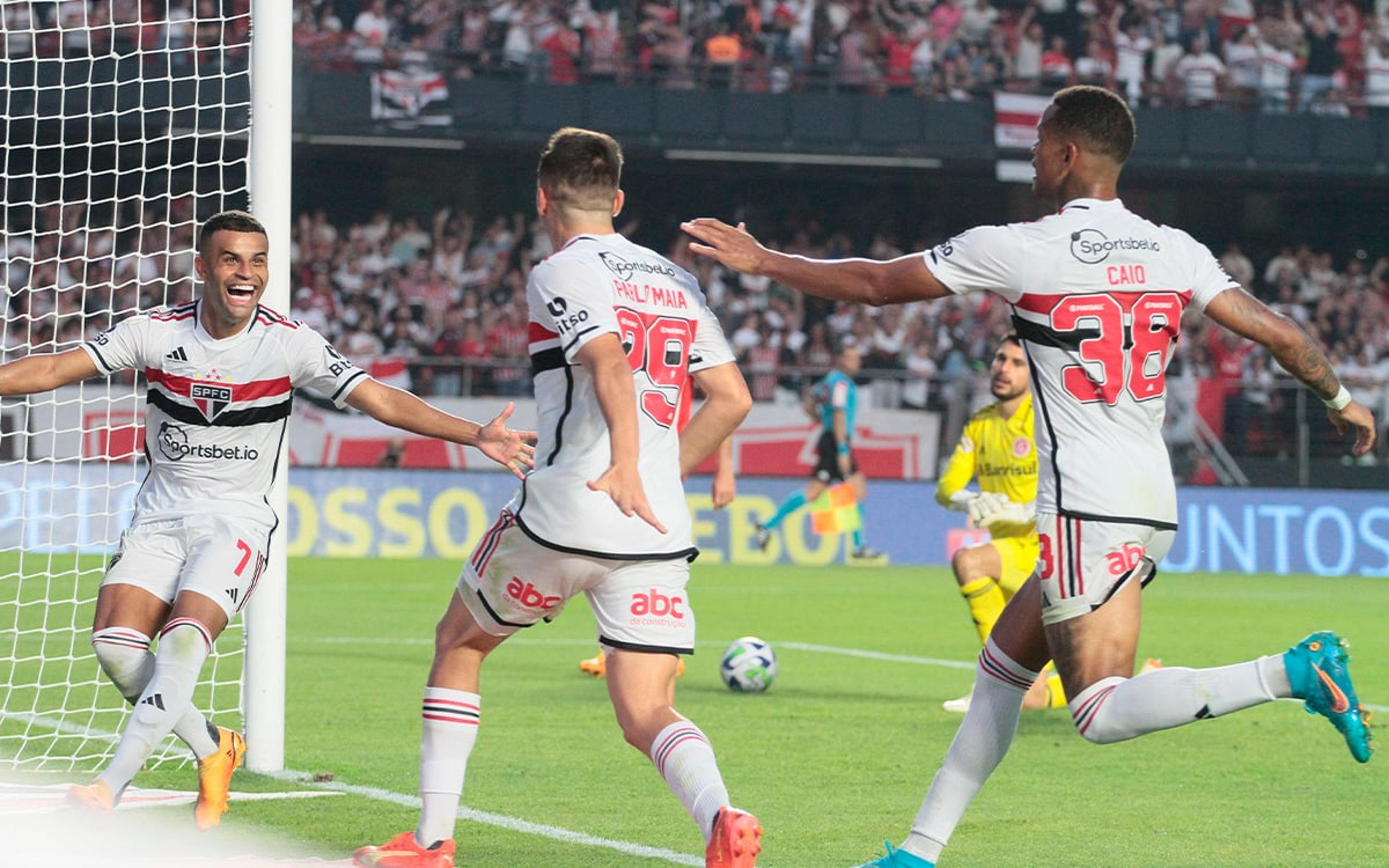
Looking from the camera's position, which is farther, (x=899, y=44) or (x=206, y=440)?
(x=899, y=44)

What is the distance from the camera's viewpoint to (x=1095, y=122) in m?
5.11

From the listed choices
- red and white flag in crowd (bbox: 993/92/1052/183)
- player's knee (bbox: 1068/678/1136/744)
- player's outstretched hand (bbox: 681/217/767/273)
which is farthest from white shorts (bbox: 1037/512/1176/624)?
red and white flag in crowd (bbox: 993/92/1052/183)

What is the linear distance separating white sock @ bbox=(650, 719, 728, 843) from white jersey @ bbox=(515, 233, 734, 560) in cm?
48

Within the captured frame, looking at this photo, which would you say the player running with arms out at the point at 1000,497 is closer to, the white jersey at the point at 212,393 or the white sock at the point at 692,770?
the white jersey at the point at 212,393

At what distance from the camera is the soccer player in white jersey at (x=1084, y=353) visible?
4945 mm

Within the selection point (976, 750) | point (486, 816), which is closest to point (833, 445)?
point (486, 816)

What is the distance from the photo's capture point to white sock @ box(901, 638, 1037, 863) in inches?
204

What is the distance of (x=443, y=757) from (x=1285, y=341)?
102 inches

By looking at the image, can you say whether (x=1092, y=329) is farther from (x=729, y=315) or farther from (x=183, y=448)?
(x=729, y=315)

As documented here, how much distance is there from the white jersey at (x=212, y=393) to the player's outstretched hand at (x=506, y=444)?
669mm

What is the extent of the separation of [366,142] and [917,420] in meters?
10.0

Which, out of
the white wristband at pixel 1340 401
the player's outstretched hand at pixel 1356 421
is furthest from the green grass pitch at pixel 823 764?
A: the white wristband at pixel 1340 401

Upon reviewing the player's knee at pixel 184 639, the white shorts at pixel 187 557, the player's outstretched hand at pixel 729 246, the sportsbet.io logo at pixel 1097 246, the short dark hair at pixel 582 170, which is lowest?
the player's knee at pixel 184 639

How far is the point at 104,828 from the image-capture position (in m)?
6.04
